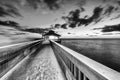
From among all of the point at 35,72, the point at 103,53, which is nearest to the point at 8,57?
the point at 35,72

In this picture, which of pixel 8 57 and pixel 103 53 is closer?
pixel 8 57

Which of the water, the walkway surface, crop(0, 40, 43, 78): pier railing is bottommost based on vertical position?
the water

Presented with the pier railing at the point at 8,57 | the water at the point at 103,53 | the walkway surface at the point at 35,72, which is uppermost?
the pier railing at the point at 8,57

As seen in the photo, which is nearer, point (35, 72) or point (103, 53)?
point (35, 72)

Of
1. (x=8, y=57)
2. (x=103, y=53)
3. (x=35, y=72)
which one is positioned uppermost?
(x=8, y=57)

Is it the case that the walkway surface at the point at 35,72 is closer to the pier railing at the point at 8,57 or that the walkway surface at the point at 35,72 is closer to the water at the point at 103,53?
the pier railing at the point at 8,57

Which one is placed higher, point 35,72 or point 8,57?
point 8,57

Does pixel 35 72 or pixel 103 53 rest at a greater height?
pixel 35 72

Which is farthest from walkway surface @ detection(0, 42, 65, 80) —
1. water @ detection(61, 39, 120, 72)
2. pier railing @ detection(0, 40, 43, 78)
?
water @ detection(61, 39, 120, 72)

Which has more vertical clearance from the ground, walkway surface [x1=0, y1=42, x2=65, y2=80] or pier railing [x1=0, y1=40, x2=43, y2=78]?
pier railing [x1=0, y1=40, x2=43, y2=78]

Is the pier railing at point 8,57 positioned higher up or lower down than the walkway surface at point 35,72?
higher up

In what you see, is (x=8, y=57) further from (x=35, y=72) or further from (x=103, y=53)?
(x=103, y=53)

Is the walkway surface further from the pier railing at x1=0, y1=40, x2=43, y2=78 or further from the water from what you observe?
the water

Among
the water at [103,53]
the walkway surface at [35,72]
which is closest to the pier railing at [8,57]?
the walkway surface at [35,72]
